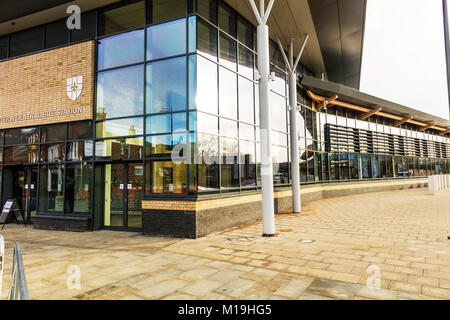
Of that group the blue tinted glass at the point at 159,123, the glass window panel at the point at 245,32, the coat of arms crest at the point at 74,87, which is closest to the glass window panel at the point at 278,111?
the glass window panel at the point at 245,32

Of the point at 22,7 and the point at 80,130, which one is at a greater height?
the point at 22,7

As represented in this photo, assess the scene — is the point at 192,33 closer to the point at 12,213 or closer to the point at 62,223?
the point at 62,223

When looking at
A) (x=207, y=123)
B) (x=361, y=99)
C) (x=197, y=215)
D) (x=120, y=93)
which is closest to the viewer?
(x=197, y=215)

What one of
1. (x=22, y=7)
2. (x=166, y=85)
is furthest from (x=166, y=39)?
(x=22, y=7)

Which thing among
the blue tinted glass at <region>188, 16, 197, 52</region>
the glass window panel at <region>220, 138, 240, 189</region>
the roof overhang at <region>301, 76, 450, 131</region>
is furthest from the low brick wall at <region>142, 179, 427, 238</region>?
the roof overhang at <region>301, 76, 450, 131</region>

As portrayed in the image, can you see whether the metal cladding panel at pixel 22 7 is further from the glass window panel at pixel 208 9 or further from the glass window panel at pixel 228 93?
the glass window panel at pixel 228 93

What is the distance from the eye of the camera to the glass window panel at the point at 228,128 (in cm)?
912

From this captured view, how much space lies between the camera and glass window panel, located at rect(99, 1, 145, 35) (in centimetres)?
909

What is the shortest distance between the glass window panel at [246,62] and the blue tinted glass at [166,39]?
2.69m

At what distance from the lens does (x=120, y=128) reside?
29.8 ft

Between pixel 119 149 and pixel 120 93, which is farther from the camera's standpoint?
pixel 120 93

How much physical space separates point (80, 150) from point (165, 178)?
3.58 meters
